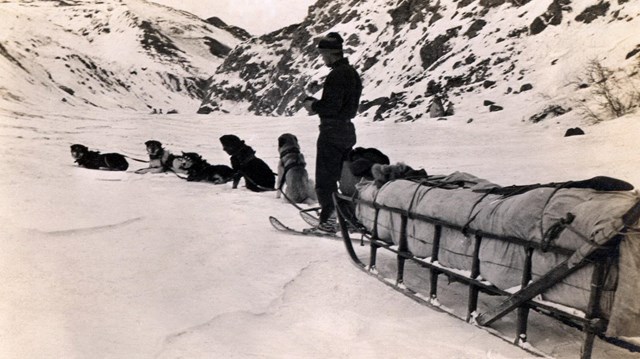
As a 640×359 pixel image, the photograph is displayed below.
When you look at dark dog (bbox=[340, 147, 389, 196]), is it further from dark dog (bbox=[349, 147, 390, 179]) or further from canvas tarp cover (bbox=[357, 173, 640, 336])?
canvas tarp cover (bbox=[357, 173, 640, 336])

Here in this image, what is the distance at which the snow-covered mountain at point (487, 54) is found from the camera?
1595cm

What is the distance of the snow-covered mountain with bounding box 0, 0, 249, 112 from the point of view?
7675 cm

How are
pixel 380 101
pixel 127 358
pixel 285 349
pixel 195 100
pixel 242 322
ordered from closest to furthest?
pixel 127 358
pixel 285 349
pixel 242 322
pixel 380 101
pixel 195 100

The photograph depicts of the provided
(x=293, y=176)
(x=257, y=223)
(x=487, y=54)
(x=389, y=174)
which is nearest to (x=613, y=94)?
(x=293, y=176)

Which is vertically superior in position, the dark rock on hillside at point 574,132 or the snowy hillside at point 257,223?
the dark rock on hillside at point 574,132

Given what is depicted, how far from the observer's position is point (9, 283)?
2.37 metres

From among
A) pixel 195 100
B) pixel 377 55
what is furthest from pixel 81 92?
pixel 377 55

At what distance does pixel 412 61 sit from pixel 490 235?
30.3 metres

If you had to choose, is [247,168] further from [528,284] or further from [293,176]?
[528,284]

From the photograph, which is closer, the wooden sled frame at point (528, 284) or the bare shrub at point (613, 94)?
the wooden sled frame at point (528, 284)

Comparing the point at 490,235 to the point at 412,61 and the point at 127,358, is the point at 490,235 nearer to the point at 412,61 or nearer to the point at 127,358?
the point at 127,358

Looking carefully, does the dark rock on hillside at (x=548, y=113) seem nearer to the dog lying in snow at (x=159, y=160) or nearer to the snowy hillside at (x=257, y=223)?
the snowy hillside at (x=257, y=223)

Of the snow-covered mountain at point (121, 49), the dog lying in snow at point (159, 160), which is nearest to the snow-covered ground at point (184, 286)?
the dog lying in snow at point (159, 160)

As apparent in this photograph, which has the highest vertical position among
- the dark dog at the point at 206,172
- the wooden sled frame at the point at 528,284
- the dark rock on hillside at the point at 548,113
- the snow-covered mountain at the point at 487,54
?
the snow-covered mountain at the point at 487,54
